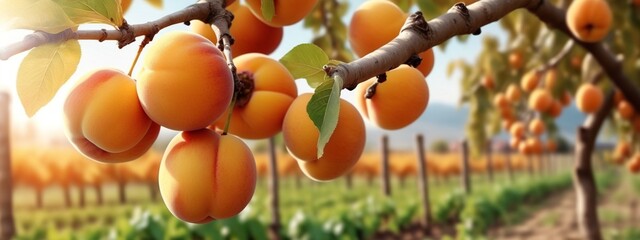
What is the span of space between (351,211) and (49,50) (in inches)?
239

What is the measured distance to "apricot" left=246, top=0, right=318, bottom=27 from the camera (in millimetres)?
941

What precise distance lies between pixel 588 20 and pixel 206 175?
4.80 ft

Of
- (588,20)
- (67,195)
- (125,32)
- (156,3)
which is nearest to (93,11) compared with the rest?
(125,32)

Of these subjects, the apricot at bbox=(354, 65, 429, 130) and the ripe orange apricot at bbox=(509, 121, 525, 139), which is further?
the ripe orange apricot at bbox=(509, 121, 525, 139)

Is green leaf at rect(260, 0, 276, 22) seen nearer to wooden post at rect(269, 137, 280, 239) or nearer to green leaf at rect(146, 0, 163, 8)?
green leaf at rect(146, 0, 163, 8)

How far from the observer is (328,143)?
0.83 metres

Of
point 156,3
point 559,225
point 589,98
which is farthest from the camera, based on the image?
point 559,225

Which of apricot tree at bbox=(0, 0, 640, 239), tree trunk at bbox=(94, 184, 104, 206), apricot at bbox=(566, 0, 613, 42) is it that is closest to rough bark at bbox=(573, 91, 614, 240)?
apricot at bbox=(566, 0, 613, 42)

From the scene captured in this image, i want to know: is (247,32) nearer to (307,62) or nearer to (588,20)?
(307,62)

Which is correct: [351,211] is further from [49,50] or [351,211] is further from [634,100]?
[49,50]

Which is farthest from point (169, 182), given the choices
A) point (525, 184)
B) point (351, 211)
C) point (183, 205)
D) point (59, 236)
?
point (525, 184)

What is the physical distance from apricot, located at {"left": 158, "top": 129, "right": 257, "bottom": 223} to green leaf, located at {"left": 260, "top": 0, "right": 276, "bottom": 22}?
0.21 metres

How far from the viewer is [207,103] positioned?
0.74m

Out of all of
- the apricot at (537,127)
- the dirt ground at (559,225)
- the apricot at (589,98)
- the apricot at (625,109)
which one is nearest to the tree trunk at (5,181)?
the apricot at (537,127)
